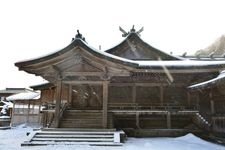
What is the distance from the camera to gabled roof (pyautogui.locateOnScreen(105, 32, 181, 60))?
66.2 feet

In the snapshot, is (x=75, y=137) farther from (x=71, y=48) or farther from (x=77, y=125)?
(x=71, y=48)

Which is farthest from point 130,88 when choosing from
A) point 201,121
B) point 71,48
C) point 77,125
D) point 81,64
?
point 71,48

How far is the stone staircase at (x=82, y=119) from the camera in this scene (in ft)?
45.7

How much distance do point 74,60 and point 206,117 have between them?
947 cm

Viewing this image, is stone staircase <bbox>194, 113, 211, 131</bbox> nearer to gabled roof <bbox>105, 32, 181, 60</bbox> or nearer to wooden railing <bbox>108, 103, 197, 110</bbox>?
wooden railing <bbox>108, 103, 197, 110</bbox>

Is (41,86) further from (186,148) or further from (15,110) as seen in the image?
(186,148)

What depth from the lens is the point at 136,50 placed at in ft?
68.2

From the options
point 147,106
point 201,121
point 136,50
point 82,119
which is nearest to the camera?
point 82,119

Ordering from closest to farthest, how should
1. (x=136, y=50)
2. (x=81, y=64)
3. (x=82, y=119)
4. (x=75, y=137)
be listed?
(x=75, y=137), (x=82, y=119), (x=81, y=64), (x=136, y=50)

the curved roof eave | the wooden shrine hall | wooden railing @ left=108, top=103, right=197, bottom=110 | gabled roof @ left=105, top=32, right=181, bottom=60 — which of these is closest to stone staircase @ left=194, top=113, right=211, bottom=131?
the wooden shrine hall

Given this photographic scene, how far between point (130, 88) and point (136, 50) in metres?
4.07

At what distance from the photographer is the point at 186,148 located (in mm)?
10312

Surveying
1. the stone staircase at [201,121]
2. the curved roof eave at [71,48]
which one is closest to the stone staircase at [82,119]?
the curved roof eave at [71,48]

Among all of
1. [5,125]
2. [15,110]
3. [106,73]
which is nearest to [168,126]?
[106,73]
